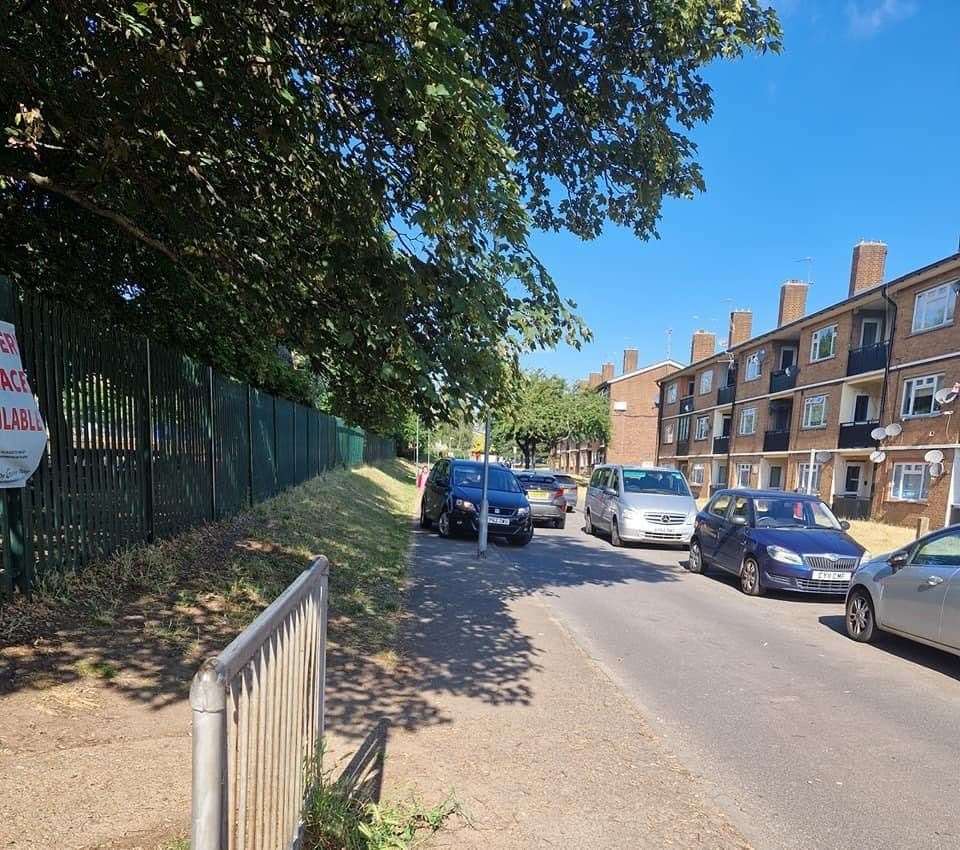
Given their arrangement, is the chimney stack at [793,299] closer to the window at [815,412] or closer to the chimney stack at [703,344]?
the window at [815,412]

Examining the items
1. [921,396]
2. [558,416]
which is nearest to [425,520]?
[921,396]

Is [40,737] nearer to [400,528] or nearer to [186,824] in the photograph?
[186,824]

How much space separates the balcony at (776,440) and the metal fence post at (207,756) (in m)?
32.7

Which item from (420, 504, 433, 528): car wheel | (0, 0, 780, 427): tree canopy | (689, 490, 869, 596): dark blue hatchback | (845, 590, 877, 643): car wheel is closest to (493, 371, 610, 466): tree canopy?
(420, 504, 433, 528): car wheel

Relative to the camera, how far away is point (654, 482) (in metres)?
14.6

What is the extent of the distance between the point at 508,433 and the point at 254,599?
42501 millimetres

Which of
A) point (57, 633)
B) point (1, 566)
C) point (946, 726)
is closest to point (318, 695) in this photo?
point (57, 633)

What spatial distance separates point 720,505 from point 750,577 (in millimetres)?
2004

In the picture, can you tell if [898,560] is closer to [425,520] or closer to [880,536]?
[425,520]

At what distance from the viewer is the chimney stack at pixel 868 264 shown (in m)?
26.9

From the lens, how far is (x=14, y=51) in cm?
465

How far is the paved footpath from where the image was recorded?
9.53 ft

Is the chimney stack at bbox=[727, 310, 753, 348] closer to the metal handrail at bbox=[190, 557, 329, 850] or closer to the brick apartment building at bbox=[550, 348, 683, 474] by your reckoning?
the brick apartment building at bbox=[550, 348, 683, 474]

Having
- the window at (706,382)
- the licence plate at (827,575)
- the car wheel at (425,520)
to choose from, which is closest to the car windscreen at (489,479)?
the car wheel at (425,520)
